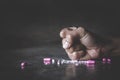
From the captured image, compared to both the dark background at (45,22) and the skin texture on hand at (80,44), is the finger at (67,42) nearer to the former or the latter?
the skin texture on hand at (80,44)

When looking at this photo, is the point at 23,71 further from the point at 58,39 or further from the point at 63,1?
the point at 63,1

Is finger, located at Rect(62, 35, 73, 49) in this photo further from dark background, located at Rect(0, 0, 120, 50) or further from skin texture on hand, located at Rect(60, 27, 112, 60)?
dark background, located at Rect(0, 0, 120, 50)

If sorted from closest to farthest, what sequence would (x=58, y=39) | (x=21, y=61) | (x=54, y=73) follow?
(x=54, y=73), (x=21, y=61), (x=58, y=39)

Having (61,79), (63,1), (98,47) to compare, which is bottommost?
(61,79)

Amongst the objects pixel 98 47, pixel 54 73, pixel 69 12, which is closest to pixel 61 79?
pixel 54 73

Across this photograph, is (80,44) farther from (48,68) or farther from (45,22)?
(45,22)

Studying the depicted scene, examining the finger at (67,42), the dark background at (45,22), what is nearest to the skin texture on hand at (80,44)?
the finger at (67,42)

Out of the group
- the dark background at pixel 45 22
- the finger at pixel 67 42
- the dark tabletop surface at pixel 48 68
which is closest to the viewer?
the dark tabletop surface at pixel 48 68

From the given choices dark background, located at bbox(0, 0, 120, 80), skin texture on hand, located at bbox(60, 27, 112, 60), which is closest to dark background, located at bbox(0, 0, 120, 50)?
dark background, located at bbox(0, 0, 120, 80)
